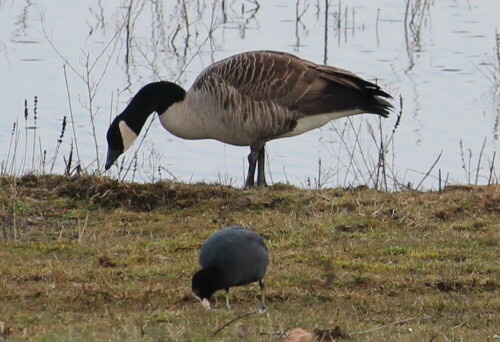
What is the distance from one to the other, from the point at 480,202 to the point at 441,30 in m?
13.5

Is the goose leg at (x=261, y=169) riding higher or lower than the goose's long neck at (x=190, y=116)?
lower

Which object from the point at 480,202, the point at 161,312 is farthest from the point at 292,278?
the point at 480,202

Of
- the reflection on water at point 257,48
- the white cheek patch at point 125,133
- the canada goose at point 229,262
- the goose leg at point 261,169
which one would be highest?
the canada goose at point 229,262

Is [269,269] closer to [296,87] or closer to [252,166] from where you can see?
[252,166]

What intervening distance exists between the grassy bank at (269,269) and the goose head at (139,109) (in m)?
1.15

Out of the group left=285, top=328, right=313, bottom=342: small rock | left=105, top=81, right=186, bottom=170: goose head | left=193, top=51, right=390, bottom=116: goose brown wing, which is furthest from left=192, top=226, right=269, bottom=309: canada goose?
left=105, top=81, right=186, bottom=170: goose head

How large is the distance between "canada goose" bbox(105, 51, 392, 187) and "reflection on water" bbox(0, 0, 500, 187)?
1.13m

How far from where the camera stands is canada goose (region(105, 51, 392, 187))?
11.5 meters

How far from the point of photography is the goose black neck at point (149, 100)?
39.0 feet

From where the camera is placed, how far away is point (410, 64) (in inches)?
813

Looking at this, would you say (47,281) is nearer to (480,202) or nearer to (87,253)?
(87,253)

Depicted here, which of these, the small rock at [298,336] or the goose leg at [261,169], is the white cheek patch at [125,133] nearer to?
the goose leg at [261,169]

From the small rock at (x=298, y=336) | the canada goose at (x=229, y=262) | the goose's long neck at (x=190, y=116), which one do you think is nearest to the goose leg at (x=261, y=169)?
the goose's long neck at (x=190, y=116)

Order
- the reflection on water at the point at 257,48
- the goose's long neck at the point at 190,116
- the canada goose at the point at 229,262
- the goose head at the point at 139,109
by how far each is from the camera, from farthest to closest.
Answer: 1. the reflection on water at the point at 257,48
2. the goose head at the point at 139,109
3. the goose's long neck at the point at 190,116
4. the canada goose at the point at 229,262
